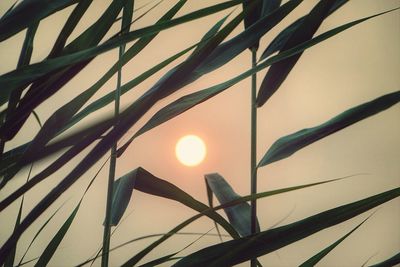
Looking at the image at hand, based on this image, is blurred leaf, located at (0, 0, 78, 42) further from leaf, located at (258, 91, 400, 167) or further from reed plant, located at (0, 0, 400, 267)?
leaf, located at (258, 91, 400, 167)

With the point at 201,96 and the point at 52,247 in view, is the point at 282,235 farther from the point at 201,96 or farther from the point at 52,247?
the point at 52,247

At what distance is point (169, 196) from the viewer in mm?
426

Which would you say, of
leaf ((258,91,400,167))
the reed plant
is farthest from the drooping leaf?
leaf ((258,91,400,167))

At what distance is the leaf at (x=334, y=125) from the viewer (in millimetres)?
438

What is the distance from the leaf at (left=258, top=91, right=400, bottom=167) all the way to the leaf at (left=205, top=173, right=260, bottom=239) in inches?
3.5

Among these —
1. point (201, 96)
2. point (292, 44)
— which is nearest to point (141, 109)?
point (201, 96)

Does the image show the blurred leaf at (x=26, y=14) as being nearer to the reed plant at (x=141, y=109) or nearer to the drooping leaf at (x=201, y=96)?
the reed plant at (x=141, y=109)

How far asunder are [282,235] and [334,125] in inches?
7.6

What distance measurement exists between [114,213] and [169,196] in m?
0.10

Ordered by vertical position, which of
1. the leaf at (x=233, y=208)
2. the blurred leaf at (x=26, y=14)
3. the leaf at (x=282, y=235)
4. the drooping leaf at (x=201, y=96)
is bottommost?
the leaf at (x=282, y=235)

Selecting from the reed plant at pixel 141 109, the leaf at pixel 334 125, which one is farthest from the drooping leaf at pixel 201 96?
the leaf at pixel 334 125

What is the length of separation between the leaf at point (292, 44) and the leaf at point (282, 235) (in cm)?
18

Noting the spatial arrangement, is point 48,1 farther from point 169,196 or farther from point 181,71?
point 169,196

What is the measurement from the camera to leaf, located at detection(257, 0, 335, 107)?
1.26 ft
